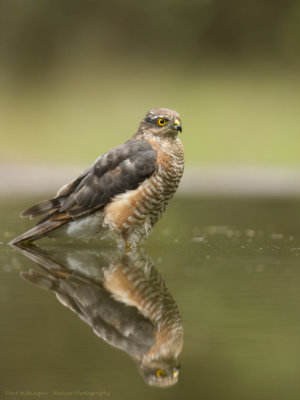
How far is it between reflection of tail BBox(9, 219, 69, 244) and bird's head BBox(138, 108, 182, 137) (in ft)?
3.38

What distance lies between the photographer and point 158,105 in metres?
18.9

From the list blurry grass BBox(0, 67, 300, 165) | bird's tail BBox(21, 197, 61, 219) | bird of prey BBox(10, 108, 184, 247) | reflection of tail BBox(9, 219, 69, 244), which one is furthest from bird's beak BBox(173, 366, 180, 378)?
blurry grass BBox(0, 67, 300, 165)

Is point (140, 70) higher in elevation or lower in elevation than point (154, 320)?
lower

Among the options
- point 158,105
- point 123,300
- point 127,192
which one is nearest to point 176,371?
point 123,300

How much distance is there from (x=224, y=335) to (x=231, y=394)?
3.01 feet

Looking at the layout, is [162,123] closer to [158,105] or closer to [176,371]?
[176,371]

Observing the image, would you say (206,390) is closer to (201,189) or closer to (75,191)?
(75,191)

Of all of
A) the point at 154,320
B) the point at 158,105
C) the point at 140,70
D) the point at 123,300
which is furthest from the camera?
the point at 140,70

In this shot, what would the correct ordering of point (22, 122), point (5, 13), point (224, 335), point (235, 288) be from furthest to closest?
point (5, 13), point (22, 122), point (235, 288), point (224, 335)

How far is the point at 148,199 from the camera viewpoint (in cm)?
770

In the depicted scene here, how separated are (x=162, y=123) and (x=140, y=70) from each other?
12.5 m

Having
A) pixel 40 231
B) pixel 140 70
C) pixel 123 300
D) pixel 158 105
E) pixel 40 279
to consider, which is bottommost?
pixel 158 105

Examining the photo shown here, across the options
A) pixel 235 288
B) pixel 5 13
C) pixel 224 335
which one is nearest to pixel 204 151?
pixel 5 13

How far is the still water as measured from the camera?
3682 mm
